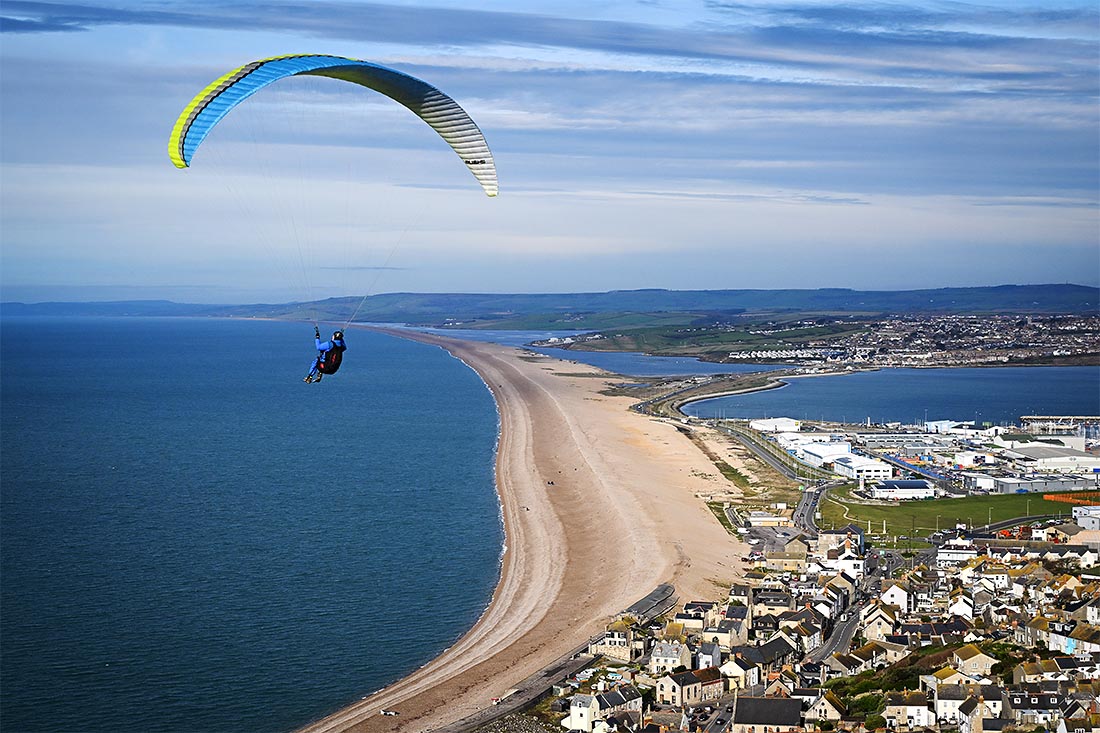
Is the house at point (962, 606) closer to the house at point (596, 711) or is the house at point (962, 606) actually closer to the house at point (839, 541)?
the house at point (839, 541)

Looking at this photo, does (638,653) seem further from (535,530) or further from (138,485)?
(138,485)

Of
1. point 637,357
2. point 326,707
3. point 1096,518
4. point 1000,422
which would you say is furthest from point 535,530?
point 637,357

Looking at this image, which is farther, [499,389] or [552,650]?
[499,389]

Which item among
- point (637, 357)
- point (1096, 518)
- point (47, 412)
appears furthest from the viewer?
point (637, 357)

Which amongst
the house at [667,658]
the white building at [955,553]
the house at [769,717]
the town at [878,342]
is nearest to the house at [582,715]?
the house at [769,717]

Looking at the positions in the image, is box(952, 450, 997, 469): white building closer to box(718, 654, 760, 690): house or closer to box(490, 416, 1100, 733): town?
box(490, 416, 1100, 733): town
